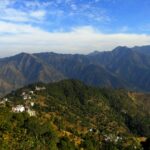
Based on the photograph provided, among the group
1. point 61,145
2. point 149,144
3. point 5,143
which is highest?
point 5,143

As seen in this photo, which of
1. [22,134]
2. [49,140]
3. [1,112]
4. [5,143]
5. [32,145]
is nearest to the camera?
[5,143]

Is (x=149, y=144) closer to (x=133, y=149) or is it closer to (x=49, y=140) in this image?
(x=133, y=149)

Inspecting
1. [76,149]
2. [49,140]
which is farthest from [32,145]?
[76,149]

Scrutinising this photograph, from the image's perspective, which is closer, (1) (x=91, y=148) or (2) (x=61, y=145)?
(2) (x=61, y=145)

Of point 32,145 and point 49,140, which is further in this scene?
point 49,140

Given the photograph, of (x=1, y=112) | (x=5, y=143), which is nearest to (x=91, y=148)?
(x=1, y=112)

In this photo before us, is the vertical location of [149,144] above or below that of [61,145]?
below

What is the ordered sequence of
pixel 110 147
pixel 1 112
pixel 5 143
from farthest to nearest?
pixel 110 147, pixel 1 112, pixel 5 143

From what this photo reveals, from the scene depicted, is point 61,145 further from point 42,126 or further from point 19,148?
point 19,148

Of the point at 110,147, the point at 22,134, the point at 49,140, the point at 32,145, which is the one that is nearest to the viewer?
the point at 32,145
